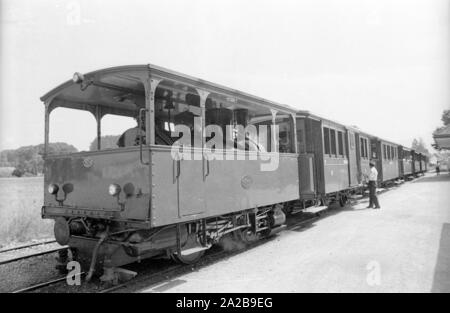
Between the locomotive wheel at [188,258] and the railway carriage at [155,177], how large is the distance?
0.03 m

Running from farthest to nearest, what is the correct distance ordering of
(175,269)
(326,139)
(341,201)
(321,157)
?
(341,201)
(326,139)
(321,157)
(175,269)

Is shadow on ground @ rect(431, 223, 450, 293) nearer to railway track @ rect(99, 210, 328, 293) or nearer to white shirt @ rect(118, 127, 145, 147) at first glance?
railway track @ rect(99, 210, 328, 293)

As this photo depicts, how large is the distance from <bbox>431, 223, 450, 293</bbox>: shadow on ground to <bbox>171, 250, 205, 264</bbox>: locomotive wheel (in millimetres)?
3441

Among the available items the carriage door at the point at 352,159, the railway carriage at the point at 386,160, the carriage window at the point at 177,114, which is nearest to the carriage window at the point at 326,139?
the carriage door at the point at 352,159

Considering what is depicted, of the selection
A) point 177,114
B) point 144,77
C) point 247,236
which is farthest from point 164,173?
point 247,236

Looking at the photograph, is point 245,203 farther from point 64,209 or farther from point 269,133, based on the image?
point 64,209

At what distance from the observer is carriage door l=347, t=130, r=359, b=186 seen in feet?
39.3

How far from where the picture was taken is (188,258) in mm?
5594

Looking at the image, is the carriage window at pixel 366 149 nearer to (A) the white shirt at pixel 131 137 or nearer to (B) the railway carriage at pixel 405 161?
(B) the railway carriage at pixel 405 161

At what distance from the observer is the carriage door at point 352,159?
1199cm

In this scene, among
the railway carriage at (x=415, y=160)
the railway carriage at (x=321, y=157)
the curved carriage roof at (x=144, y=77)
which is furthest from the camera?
the railway carriage at (x=415, y=160)

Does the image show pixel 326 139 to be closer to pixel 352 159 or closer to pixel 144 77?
pixel 352 159

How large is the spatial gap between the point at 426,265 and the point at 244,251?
310 centimetres

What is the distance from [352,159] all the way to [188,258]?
866cm
